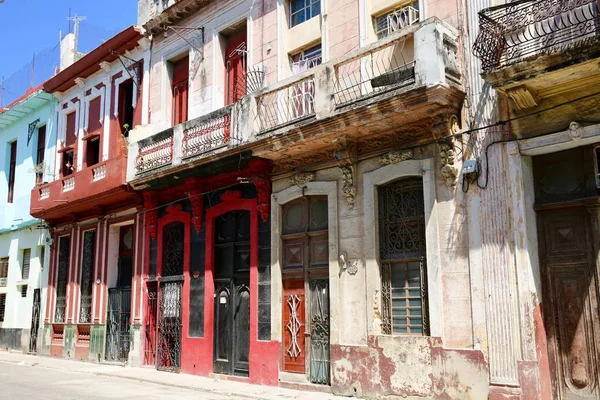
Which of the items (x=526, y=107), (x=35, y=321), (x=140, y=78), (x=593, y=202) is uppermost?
(x=140, y=78)

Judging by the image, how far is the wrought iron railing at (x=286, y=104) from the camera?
11.7 metres

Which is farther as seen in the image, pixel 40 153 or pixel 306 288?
pixel 40 153

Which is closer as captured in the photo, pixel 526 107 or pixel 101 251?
pixel 526 107

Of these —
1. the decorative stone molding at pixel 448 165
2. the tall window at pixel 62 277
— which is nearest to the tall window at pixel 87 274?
the tall window at pixel 62 277

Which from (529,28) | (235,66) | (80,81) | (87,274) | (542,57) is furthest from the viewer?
(80,81)

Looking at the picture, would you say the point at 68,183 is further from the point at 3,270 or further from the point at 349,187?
the point at 349,187

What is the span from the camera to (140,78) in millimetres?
17859

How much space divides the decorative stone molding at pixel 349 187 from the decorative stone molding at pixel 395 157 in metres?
0.66

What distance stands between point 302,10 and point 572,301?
27.6ft

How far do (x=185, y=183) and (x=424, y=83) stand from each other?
7.48m

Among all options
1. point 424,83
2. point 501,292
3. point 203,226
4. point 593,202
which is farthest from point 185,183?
point 593,202

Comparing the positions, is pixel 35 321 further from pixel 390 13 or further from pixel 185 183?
pixel 390 13

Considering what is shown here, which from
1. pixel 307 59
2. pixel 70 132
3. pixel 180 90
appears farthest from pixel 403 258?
pixel 70 132

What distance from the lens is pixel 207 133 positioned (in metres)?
14.0
